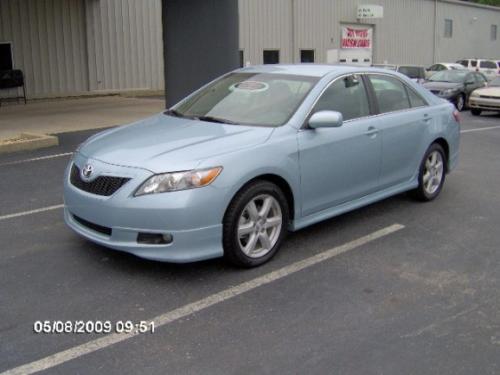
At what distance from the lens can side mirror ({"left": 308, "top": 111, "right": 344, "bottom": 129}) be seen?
4902 millimetres

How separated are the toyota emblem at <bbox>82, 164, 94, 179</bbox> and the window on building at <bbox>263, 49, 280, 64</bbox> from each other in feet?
78.4

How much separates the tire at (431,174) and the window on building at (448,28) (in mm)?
34977

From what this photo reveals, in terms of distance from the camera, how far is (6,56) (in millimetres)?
18812

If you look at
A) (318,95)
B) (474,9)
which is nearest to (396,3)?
(474,9)

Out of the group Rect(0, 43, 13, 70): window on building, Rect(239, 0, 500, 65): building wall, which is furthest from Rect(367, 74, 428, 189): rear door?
Rect(239, 0, 500, 65): building wall

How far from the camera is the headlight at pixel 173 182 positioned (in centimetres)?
420

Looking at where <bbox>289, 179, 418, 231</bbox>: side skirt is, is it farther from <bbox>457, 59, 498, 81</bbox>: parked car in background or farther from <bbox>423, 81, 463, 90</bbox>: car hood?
<bbox>457, 59, 498, 81</bbox>: parked car in background

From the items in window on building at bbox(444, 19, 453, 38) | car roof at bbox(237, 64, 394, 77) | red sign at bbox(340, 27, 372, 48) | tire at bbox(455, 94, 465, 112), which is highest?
window on building at bbox(444, 19, 453, 38)

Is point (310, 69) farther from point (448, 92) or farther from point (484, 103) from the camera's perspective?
point (448, 92)

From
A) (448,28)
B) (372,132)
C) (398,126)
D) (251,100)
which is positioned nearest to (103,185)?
(251,100)

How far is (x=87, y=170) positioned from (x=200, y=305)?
135 cm

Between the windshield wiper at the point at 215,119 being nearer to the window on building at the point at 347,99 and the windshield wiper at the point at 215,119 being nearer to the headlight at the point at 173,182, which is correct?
the window on building at the point at 347,99

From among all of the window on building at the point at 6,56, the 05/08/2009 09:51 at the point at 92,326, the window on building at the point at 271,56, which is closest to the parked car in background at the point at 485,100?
the window on building at the point at 271,56

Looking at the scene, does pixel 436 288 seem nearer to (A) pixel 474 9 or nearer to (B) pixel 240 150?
(B) pixel 240 150
